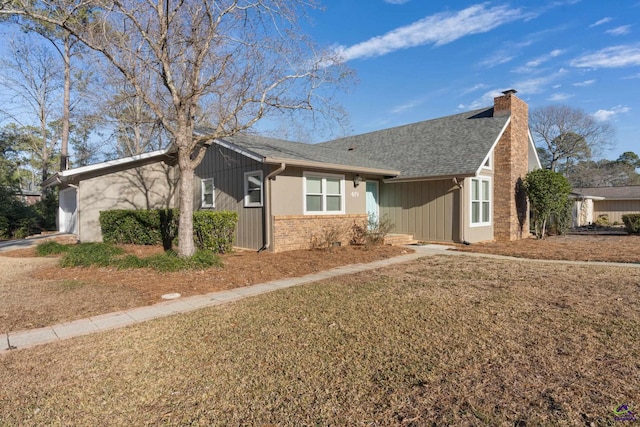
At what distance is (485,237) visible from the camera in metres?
13.9

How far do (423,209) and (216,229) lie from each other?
25.5 feet

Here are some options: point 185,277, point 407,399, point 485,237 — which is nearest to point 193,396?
point 407,399

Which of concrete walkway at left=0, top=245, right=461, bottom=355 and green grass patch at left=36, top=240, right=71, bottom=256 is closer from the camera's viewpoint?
concrete walkway at left=0, top=245, right=461, bottom=355

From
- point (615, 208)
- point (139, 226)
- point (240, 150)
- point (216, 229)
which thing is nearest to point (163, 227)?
point (139, 226)

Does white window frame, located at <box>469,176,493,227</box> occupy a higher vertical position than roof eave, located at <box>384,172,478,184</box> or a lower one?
lower

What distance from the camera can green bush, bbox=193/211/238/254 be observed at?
418 inches

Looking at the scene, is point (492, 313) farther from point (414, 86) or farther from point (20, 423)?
point (414, 86)

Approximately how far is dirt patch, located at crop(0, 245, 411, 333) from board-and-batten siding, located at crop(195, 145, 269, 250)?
124 cm

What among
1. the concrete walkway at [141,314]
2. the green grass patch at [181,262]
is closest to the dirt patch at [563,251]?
the concrete walkway at [141,314]

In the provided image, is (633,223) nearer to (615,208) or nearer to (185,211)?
(615,208)

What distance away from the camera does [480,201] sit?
44.5 feet

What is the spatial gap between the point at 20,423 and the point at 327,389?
2.25 m

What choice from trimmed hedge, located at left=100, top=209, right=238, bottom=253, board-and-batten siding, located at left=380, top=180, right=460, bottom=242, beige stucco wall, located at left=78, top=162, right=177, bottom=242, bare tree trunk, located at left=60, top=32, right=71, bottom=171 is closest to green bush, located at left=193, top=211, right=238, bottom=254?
trimmed hedge, located at left=100, top=209, right=238, bottom=253

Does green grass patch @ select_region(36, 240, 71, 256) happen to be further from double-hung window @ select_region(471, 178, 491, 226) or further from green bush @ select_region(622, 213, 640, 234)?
green bush @ select_region(622, 213, 640, 234)
